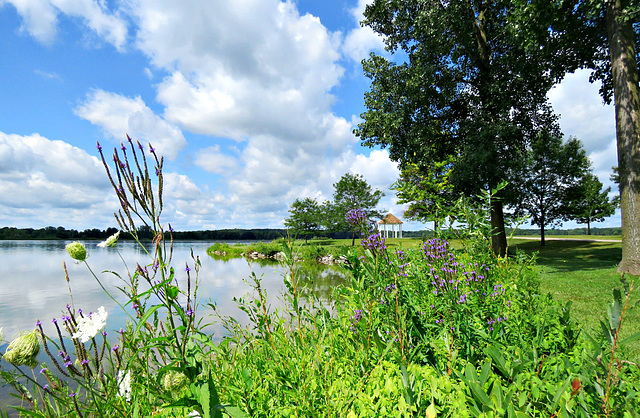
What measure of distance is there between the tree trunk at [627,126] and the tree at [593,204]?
19711mm

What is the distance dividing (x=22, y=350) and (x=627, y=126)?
44.1ft

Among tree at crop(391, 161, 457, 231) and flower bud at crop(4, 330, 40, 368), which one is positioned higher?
tree at crop(391, 161, 457, 231)

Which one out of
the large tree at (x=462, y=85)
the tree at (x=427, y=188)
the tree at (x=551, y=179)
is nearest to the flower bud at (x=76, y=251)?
the tree at (x=427, y=188)

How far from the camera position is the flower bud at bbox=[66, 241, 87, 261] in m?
1.51

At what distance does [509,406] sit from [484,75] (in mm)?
15121

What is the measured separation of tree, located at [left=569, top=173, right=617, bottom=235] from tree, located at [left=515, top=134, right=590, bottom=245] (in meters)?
1.49

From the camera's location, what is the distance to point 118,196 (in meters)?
1.22

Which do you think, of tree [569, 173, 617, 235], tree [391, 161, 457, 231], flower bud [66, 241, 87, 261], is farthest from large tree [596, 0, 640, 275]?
tree [569, 173, 617, 235]

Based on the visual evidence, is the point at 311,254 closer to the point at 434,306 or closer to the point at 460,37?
the point at 460,37

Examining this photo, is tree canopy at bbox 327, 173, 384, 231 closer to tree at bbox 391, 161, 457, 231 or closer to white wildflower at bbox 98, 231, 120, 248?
tree at bbox 391, 161, 457, 231

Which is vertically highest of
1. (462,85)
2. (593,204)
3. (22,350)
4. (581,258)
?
(462,85)

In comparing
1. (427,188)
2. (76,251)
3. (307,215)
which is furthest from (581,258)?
(307,215)

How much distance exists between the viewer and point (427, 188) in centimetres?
1906

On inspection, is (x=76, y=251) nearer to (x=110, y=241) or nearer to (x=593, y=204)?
(x=110, y=241)
